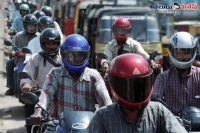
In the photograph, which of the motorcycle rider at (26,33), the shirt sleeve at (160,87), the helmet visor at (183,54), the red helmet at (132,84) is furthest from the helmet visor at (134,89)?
the motorcycle rider at (26,33)

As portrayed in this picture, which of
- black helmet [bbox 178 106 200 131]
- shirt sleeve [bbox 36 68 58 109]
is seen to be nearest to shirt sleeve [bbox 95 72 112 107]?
shirt sleeve [bbox 36 68 58 109]

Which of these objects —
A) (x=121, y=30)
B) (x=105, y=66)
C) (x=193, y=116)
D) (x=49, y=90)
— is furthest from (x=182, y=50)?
(x=121, y=30)

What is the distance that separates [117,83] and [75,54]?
6.64ft

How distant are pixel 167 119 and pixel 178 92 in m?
2.49

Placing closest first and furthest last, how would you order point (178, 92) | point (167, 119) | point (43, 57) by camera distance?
point (167, 119) → point (178, 92) → point (43, 57)

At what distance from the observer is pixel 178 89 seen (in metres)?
5.91

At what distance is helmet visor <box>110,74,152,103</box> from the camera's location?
3.40 metres

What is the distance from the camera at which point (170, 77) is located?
5945mm

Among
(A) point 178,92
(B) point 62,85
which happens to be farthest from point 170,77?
(B) point 62,85

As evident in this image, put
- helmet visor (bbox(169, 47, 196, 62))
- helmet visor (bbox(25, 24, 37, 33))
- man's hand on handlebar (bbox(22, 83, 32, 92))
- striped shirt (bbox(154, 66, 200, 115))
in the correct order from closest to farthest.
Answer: striped shirt (bbox(154, 66, 200, 115)) < helmet visor (bbox(169, 47, 196, 62)) < man's hand on handlebar (bbox(22, 83, 32, 92)) < helmet visor (bbox(25, 24, 37, 33))

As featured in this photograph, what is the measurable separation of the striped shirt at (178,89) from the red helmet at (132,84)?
8.13 ft

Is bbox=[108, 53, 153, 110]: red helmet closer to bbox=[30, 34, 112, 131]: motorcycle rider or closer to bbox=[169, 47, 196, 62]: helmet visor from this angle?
bbox=[30, 34, 112, 131]: motorcycle rider

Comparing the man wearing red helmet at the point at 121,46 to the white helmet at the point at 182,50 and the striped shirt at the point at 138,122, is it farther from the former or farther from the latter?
the striped shirt at the point at 138,122

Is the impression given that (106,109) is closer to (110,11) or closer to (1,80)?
(110,11)
